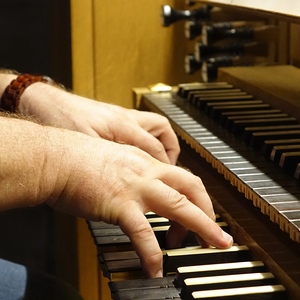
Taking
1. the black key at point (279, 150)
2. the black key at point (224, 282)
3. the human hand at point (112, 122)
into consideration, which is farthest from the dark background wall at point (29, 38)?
the black key at point (224, 282)

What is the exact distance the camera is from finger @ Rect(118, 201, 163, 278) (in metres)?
0.88

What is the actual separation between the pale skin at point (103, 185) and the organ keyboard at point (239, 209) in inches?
1.5

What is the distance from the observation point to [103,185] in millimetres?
916

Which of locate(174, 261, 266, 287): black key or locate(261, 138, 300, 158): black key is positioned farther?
locate(261, 138, 300, 158): black key

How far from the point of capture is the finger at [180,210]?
2.98 ft

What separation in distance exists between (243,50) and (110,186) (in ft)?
3.10

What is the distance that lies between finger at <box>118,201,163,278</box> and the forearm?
0.11 metres

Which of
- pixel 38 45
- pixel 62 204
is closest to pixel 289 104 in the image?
pixel 62 204

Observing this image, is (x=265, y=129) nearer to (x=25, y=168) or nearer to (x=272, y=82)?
(x=272, y=82)

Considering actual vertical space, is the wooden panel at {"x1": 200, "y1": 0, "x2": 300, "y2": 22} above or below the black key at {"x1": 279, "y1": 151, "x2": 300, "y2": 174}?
above

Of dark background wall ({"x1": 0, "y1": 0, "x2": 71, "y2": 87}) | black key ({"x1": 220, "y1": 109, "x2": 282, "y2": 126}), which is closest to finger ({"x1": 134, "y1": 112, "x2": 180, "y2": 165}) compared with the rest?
black key ({"x1": 220, "y1": 109, "x2": 282, "y2": 126})

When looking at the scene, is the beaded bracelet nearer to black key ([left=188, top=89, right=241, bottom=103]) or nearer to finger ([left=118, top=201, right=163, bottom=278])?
black key ([left=188, top=89, right=241, bottom=103])

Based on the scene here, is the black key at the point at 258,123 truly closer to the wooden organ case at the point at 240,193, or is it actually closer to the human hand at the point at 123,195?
the wooden organ case at the point at 240,193

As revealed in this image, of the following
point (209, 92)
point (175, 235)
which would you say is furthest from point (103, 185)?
point (209, 92)
